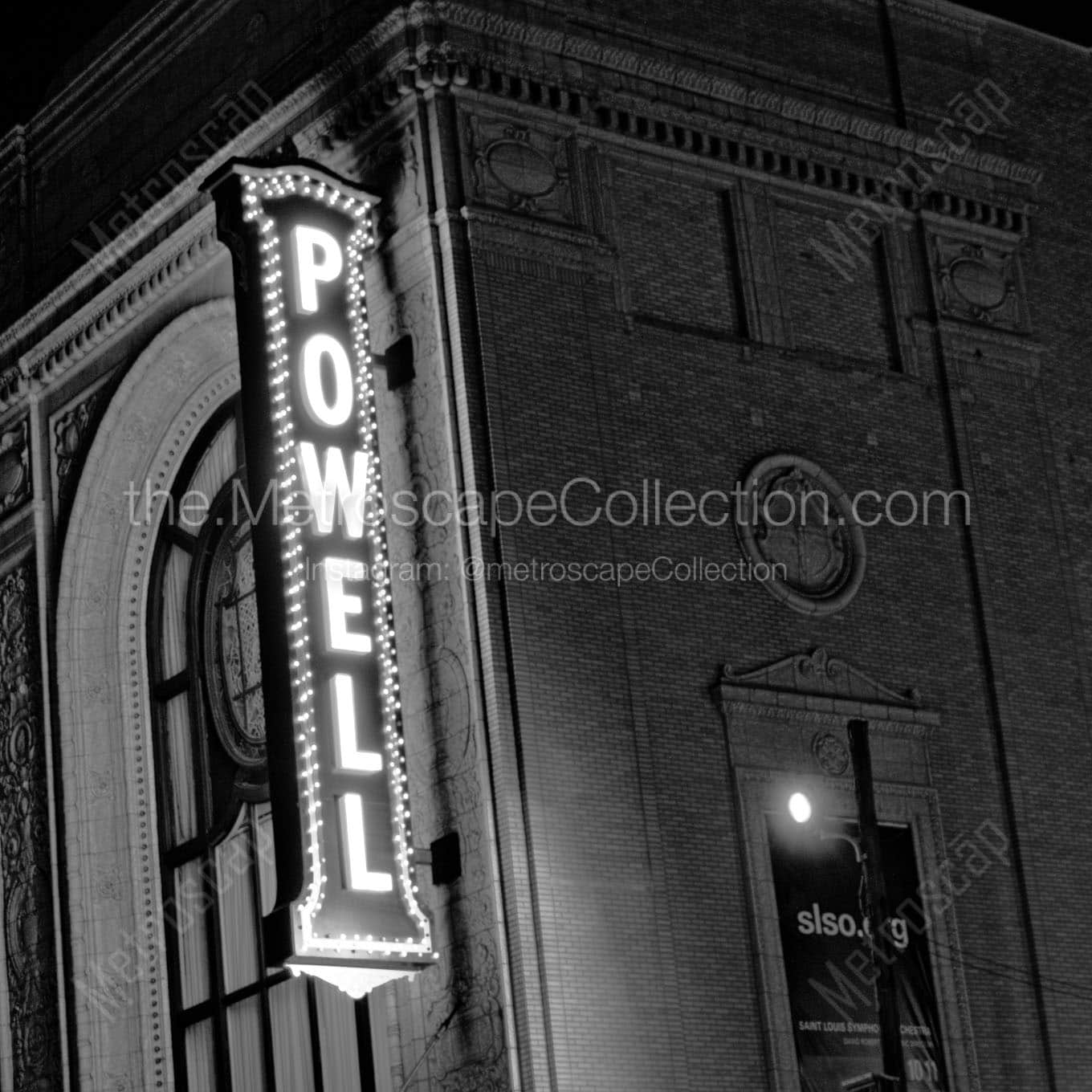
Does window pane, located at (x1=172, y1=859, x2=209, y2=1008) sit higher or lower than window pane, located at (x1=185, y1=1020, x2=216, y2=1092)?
higher

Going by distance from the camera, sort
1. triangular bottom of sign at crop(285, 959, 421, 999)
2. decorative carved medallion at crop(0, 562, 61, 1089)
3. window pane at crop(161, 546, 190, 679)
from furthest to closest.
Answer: window pane at crop(161, 546, 190, 679), decorative carved medallion at crop(0, 562, 61, 1089), triangular bottom of sign at crop(285, 959, 421, 999)

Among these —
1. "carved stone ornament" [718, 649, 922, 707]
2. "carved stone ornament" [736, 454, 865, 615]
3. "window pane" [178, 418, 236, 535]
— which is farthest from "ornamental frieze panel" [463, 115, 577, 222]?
"window pane" [178, 418, 236, 535]

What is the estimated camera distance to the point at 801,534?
2430 cm

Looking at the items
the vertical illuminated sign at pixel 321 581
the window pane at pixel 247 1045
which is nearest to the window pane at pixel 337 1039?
the window pane at pixel 247 1045

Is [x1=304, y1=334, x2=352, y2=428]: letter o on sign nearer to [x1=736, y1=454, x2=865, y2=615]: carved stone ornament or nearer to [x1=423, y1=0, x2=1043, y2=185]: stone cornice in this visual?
[x1=423, y1=0, x2=1043, y2=185]: stone cornice

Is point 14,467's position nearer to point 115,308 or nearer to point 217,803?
point 115,308

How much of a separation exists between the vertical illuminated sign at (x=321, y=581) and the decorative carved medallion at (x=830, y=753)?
4525 mm

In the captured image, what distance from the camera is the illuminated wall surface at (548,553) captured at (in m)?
21.3

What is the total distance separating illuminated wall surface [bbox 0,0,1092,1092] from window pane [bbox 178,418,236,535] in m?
0.08

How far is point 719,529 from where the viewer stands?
2381cm

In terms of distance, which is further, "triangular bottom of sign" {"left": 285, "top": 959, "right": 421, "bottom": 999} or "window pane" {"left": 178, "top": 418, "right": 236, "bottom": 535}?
"window pane" {"left": 178, "top": 418, "right": 236, "bottom": 535}

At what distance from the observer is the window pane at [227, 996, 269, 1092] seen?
25.1m

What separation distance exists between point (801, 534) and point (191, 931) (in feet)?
26.9

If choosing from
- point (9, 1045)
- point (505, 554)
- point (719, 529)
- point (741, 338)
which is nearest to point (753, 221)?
point (741, 338)
